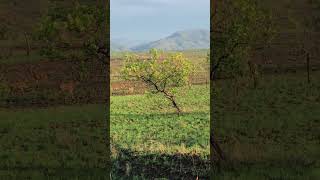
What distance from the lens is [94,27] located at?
2097 centimetres

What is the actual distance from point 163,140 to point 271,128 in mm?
16291

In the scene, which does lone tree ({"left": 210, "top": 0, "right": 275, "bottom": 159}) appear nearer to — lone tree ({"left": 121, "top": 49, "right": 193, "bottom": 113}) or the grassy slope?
lone tree ({"left": 121, "top": 49, "right": 193, "bottom": 113})

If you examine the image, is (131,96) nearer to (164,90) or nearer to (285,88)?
(164,90)

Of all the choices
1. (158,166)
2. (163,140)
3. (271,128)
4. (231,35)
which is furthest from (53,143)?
(271,128)

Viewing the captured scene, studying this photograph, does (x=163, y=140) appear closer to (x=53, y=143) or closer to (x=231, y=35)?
(x=231, y=35)

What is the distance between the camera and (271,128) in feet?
121

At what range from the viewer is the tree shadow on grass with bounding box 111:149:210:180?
1945 cm

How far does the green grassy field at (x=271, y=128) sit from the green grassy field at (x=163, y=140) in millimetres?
1081

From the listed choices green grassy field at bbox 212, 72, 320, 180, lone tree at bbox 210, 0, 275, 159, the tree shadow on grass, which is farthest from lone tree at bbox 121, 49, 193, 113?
the tree shadow on grass

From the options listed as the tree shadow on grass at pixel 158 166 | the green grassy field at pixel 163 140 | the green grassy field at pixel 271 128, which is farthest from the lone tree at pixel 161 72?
the tree shadow on grass at pixel 158 166

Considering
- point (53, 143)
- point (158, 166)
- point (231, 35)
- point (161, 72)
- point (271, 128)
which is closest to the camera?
point (158, 166)

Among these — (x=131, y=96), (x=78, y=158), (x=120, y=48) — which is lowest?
(x=78, y=158)

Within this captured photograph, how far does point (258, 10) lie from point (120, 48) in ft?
23.8

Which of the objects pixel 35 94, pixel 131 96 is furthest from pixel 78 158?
pixel 35 94
